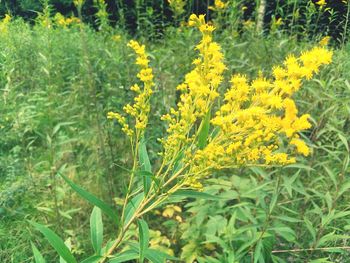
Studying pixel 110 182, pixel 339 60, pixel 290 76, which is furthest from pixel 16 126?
pixel 339 60

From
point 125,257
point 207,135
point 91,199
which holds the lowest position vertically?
point 125,257

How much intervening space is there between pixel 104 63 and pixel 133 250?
2.68 meters

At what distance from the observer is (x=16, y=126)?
2.79 m

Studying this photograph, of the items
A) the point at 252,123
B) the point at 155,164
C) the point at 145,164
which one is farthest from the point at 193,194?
the point at 155,164

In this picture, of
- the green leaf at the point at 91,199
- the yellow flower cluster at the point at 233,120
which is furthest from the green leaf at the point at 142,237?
the yellow flower cluster at the point at 233,120

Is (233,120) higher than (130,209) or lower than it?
higher

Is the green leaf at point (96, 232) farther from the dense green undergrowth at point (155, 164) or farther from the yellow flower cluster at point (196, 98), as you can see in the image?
the dense green undergrowth at point (155, 164)

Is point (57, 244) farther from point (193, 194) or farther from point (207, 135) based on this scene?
point (207, 135)

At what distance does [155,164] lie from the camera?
3434 millimetres

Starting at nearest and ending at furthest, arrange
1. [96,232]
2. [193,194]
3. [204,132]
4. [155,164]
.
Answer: [204,132]
[193,194]
[96,232]
[155,164]

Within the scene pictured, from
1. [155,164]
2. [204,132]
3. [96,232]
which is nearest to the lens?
[204,132]

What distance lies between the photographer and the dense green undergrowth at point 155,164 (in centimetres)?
240

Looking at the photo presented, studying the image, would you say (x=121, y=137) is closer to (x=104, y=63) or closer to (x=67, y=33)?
(x=104, y=63)

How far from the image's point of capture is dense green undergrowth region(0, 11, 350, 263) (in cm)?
240
